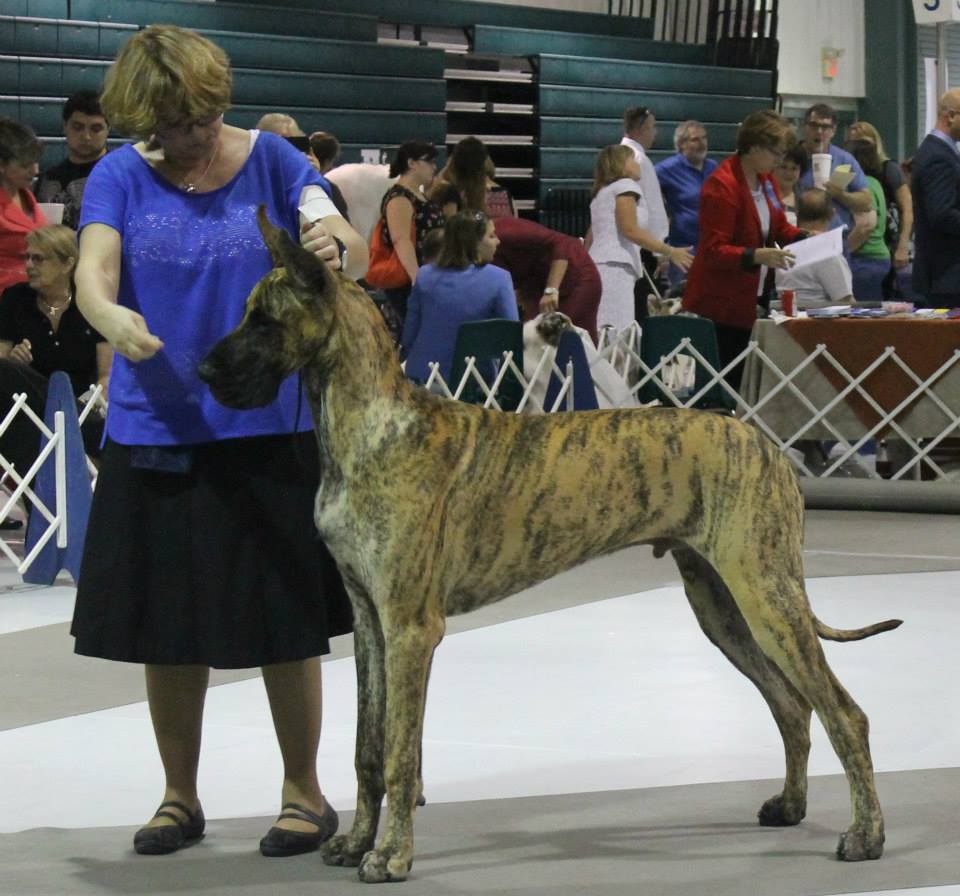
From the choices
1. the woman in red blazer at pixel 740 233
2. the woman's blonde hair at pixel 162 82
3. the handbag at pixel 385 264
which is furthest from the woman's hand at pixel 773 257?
the woman's blonde hair at pixel 162 82

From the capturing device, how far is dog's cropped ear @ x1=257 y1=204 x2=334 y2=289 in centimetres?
298

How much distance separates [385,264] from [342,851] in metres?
6.00

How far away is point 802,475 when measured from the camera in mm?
8633

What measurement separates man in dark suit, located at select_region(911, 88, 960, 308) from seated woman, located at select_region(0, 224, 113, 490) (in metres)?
3.96

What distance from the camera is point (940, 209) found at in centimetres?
866

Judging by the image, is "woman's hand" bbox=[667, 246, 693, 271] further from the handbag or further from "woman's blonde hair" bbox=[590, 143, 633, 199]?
the handbag

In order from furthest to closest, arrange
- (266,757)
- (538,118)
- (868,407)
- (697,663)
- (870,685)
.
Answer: (538,118) → (868,407) → (697,663) → (870,685) → (266,757)

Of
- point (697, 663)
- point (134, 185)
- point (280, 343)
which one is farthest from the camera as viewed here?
point (697, 663)

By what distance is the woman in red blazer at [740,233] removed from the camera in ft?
26.3

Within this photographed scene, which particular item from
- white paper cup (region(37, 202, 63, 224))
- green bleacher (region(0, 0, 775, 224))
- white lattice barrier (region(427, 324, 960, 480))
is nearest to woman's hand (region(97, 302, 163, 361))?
white lattice barrier (region(427, 324, 960, 480))

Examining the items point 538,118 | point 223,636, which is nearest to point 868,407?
point 223,636

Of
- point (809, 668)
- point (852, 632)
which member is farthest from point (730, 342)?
point (809, 668)

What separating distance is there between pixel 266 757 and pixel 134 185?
55.8 inches

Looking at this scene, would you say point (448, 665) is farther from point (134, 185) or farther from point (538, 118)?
point (538, 118)
